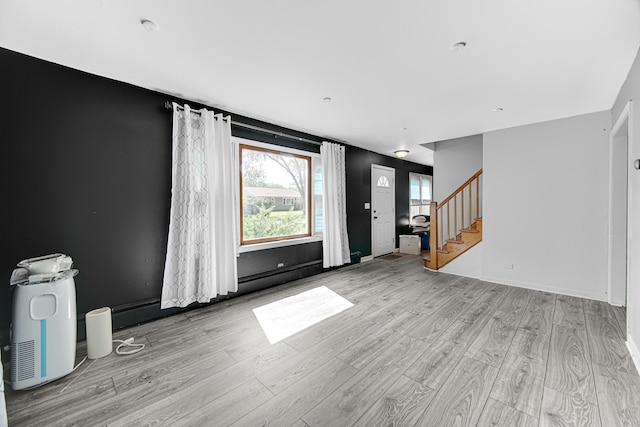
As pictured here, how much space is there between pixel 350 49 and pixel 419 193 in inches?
251

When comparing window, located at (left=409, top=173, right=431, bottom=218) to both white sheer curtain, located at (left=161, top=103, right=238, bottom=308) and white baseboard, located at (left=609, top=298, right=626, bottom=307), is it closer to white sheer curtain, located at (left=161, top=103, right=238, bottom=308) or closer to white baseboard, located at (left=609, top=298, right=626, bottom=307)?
white baseboard, located at (left=609, top=298, right=626, bottom=307)

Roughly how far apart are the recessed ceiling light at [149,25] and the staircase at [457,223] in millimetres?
4591

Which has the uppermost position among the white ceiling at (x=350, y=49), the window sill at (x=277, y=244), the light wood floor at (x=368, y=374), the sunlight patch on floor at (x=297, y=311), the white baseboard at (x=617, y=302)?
the white ceiling at (x=350, y=49)

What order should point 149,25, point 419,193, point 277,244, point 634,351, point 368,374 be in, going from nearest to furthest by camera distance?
1. point 149,25
2. point 368,374
3. point 634,351
4. point 277,244
5. point 419,193

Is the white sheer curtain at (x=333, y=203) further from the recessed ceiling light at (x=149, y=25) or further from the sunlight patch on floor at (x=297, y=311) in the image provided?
the recessed ceiling light at (x=149, y=25)

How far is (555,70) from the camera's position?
2.37 meters

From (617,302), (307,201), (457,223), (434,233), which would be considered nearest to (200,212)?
(307,201)

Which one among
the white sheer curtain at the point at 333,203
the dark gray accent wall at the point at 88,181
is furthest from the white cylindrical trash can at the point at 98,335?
the white sheer curtain at the point at 333,203

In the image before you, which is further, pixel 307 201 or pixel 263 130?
pixel 307 201

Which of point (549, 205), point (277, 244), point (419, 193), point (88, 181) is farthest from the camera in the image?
point (419, 193)

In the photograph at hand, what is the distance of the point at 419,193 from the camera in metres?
7.75

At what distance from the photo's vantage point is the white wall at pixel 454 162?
523cm

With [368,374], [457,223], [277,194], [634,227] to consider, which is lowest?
[368,374]

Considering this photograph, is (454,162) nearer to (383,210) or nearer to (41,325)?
(383,210)
